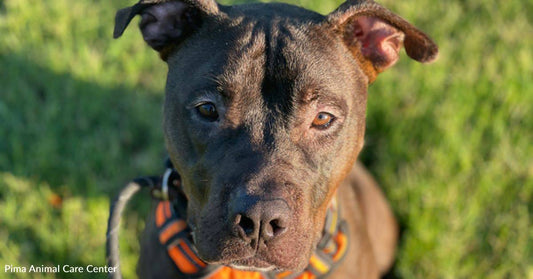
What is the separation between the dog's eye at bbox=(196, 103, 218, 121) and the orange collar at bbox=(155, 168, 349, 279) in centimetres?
59


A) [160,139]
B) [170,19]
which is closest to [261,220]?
[170,19]

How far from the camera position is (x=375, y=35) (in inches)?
133

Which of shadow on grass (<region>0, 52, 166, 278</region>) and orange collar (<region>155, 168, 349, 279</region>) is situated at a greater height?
orange collar (<region>155, 168, 349, 279</region>)

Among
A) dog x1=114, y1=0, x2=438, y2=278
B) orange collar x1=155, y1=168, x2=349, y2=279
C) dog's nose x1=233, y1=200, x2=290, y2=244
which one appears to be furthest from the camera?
orange collar x1=155, y1=168, x2=349, y2=279

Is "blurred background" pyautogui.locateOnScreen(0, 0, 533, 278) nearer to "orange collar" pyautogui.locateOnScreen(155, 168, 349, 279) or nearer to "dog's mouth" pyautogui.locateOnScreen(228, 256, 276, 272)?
"orange collar" pyautogui.locateOnScreen(155, 168, 349, 279)

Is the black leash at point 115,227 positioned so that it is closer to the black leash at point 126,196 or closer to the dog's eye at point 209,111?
Result: the black leash at point 126,196

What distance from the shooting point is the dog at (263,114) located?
2.70 m

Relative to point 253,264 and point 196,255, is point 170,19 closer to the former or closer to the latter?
point 196,255

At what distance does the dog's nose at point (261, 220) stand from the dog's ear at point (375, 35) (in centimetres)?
112

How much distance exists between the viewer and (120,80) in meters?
5.48

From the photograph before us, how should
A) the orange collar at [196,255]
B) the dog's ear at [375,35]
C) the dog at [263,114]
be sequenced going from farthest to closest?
the orange collar at [196,255] < the dog's ear at [375,35] < the dog at [263,114]

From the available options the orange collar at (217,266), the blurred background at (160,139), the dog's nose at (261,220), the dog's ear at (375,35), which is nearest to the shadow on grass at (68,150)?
the blurred background at (160,139)

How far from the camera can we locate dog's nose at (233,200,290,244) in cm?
257

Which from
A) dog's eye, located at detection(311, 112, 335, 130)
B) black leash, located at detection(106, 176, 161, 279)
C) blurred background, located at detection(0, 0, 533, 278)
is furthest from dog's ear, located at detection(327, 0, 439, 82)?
blurred background, located at detection(0, 0, 533, 278)
